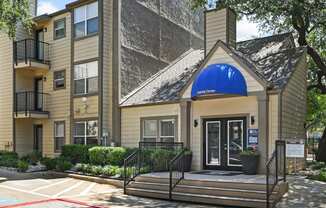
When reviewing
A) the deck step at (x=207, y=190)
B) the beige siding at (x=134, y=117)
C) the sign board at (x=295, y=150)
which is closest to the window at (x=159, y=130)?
the beige siding at (x=134, y=117)

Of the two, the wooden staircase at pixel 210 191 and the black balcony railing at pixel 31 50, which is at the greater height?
the black balcony railing at pixel 31 50

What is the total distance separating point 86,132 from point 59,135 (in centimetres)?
255

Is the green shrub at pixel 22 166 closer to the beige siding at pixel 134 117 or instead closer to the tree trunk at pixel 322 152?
the beige siding at pixel 134 117

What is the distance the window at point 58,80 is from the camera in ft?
83.4

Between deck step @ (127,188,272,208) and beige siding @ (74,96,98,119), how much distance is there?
27.4 ft

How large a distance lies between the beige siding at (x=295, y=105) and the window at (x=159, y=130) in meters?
5.50

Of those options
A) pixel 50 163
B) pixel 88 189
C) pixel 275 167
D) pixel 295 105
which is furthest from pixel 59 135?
pixel 275 167

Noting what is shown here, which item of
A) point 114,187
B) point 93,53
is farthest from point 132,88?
point 114,187

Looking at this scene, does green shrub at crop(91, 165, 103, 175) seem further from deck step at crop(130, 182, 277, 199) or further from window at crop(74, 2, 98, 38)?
window at crop(74, 2, 98, 38)

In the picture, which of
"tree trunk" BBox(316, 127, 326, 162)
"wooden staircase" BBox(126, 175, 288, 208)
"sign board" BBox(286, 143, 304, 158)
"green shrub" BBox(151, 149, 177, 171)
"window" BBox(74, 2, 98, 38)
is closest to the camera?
"wooden staircase" BBox(126, 175, 288, 208)

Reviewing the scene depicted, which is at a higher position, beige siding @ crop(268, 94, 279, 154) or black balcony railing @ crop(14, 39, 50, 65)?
black balcony railing @ crop(14, 39, 50, 65)

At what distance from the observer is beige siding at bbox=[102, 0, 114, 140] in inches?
910

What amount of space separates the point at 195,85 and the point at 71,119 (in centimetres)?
974

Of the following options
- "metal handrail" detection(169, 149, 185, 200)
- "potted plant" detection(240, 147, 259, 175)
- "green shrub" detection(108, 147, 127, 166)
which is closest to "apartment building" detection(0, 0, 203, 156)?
"green shrub" detection(108, 147, 127, 166)
